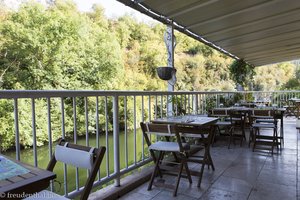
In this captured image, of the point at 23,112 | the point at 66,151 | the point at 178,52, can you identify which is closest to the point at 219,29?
the point at 66,151

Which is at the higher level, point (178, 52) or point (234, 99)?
point (178, 52)

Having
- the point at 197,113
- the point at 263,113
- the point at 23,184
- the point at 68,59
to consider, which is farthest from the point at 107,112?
the point at 68,59

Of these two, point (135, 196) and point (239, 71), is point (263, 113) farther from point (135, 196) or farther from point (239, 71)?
point (239, 71)

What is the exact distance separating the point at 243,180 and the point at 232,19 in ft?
9.84

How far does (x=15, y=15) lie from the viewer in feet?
33.8

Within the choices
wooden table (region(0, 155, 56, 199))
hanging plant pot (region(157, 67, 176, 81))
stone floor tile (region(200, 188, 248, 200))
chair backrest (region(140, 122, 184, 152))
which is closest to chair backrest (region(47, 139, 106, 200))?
wooden table (region(0, 155, 56, 199))

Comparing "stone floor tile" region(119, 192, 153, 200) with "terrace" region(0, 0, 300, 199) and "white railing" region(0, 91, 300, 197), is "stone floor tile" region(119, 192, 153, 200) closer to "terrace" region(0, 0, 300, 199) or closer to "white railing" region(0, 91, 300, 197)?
"terrace" region(0, 0, 300, 199)

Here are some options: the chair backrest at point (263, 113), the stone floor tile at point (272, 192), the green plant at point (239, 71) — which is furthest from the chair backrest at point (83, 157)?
the green plant at point (239, 71)

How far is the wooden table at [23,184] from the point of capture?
2.66 feet

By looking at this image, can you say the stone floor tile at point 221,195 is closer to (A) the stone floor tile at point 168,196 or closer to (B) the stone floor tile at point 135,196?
(A) the stone floor tile at point 168,196

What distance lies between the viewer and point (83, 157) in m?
1.31

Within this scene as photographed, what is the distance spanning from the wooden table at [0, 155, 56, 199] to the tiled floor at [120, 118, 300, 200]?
65.5 inches

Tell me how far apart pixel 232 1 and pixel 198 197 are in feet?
9.62

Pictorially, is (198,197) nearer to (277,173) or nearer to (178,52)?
(277,173)
